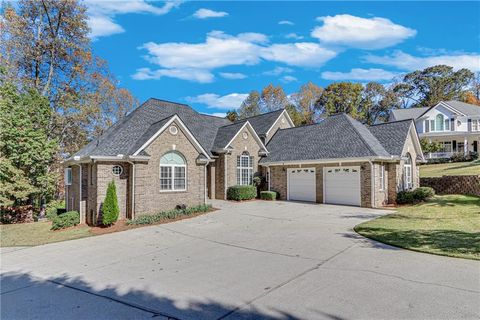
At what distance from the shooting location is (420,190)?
17.6 metres

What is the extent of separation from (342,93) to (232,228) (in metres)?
44.2

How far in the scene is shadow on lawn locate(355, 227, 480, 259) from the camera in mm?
7798

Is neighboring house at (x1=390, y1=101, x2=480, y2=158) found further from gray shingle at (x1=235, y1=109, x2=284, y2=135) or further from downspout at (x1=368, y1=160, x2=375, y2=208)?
downspout at (x1=368, y1=160, x2=375, y2=208)

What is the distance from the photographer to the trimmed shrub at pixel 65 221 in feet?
45.5

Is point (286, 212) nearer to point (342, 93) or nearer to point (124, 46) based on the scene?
point (124, 46)

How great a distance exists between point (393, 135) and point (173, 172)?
15.3 m

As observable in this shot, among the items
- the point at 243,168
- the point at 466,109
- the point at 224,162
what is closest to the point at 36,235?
the point at 224,162

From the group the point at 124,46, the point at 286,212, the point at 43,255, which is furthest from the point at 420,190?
the point at 124,46

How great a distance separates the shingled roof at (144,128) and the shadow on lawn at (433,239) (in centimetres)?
1151

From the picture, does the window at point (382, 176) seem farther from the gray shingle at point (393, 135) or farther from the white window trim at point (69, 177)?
the white window trim at point (69, 177)

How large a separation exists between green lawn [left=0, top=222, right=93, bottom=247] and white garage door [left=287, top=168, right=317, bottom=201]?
1344 centimetres

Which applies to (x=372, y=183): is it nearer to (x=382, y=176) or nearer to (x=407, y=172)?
(x=382, y=176)

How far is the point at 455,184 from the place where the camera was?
802 inches

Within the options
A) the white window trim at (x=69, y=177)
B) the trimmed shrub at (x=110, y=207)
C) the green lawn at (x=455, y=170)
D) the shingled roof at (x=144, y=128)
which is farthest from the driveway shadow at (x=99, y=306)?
the green lawn at (x=455, y=170)
